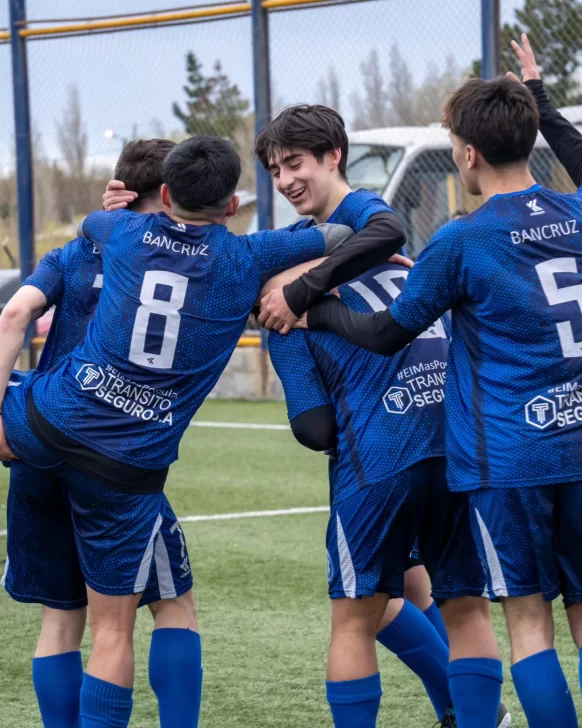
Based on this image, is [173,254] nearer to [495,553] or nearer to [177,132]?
[495,553]

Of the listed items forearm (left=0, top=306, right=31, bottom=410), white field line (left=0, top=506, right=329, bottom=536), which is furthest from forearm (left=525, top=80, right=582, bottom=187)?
white field line (left=0, top=506, right=329, bottom=536)

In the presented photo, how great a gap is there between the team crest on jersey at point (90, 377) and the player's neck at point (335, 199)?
0.74 metres

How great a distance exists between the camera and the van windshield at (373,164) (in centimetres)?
1225

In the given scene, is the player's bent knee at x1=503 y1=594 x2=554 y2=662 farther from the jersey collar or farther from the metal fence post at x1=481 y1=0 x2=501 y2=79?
the metal fence post at x1=481 y1=0 x2=501 y2=79

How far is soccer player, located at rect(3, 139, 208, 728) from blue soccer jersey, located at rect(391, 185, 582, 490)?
89cm

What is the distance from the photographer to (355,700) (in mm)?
2996

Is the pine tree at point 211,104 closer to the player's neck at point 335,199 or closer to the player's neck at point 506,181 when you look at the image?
the player's neck at point 335,199

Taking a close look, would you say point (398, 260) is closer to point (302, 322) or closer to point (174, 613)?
point (302, 322)

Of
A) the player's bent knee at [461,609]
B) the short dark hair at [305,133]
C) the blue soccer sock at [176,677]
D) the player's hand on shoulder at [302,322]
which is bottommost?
the blue soccer sock at [176,677]

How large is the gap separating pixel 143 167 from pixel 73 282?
364 mm

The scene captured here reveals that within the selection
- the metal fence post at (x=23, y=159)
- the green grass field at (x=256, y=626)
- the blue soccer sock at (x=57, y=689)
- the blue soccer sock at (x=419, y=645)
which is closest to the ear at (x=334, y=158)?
the blue soccer sock at (x=419, y=645)

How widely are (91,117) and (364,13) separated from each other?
3.41 meters

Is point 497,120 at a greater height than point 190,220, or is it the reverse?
point 497,120

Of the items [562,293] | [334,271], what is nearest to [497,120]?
[562,293]
